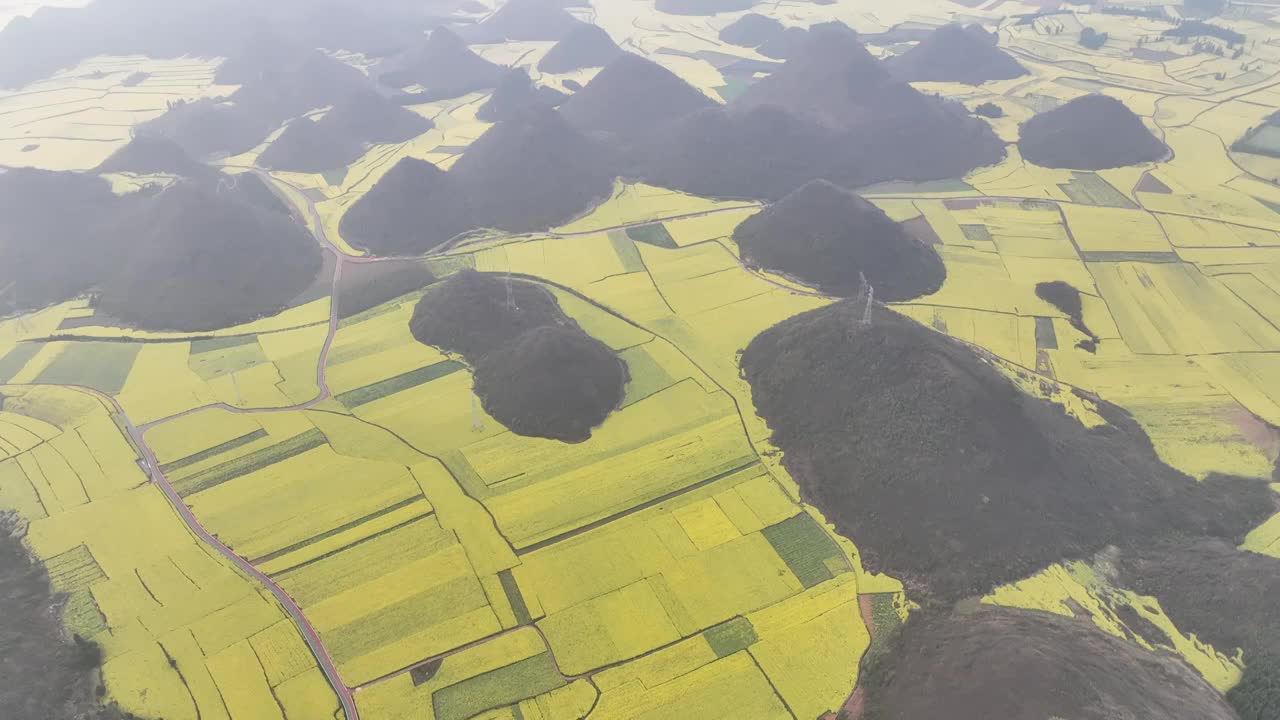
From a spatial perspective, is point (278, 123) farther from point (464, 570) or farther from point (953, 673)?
point (953, 673)

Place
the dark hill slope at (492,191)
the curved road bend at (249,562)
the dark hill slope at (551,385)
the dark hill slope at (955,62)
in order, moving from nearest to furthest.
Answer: the curved road bend at (249,562)
the dark hill slope at (551,385)
the dark hill slope at (492,191)
the dark hill slope at (955,62)

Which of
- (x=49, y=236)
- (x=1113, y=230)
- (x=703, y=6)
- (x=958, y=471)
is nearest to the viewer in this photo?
(x=958, y=471)

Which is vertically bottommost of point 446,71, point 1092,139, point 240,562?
point 446,71

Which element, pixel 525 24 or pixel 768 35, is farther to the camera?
pixel 525 24

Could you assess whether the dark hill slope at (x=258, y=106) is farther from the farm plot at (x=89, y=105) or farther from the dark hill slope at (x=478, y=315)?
the dark hill slope at (x=478, y=315)

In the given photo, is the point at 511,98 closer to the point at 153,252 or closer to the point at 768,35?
the point at 153,252

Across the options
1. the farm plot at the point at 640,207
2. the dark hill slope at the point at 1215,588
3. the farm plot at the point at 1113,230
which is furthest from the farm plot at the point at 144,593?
the farm plot at the point at 1113,230

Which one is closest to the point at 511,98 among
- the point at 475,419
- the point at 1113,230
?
the point at 475,419
